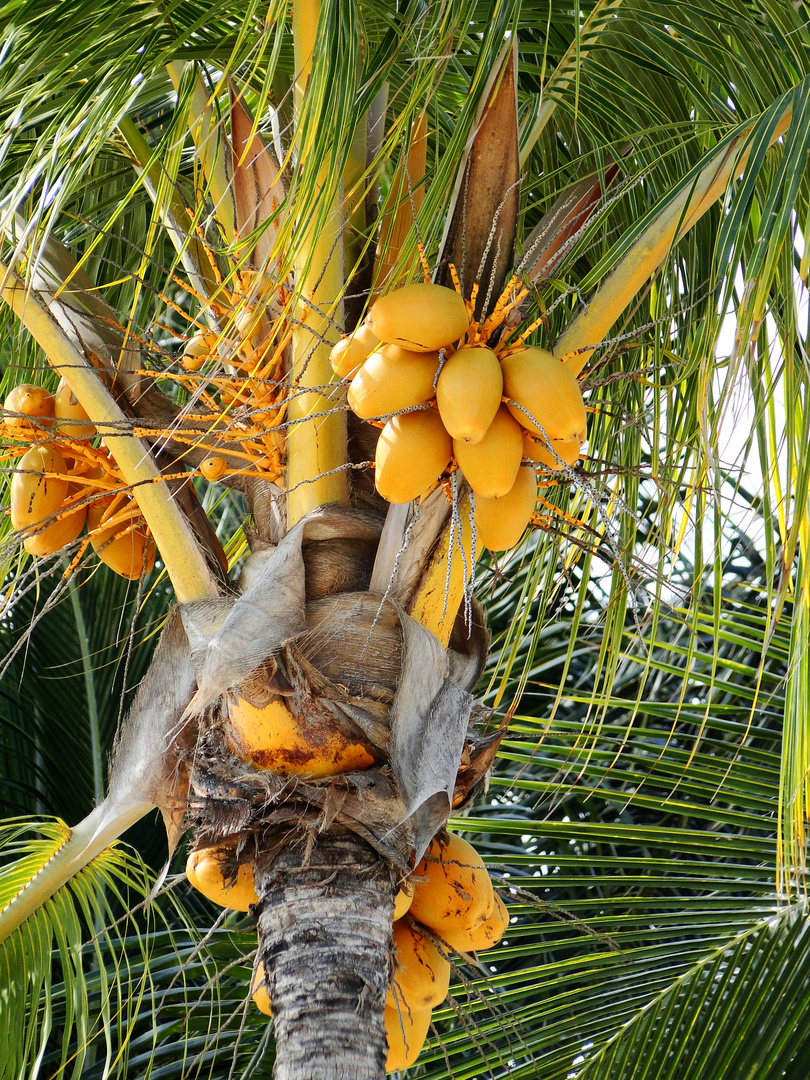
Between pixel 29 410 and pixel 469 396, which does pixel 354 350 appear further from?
pixel 29 410

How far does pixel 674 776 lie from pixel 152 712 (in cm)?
189

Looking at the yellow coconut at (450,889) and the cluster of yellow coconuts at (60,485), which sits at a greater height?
the cluster of yellow coconuts at (60,485)

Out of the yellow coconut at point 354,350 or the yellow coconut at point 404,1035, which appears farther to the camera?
the yellow coconut at point 404,1035

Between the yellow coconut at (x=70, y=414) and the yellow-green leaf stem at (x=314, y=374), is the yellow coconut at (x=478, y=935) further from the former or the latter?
the yellow coconut at (x=70, y=414)

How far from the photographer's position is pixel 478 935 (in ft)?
5.83

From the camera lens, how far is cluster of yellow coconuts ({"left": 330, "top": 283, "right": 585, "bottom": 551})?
1387mm

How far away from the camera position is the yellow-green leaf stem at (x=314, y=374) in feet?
5.63

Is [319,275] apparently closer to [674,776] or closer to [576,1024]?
[576,1024]

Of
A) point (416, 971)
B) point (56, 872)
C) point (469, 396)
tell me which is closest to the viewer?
point (469, 396)

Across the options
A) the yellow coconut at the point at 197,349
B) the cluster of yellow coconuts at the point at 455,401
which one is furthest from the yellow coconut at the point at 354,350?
the yellow coconut at the point at 197,349

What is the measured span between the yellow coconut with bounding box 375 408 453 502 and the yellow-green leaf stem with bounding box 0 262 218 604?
42 cm

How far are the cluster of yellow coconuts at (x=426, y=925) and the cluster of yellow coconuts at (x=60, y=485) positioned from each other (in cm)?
64

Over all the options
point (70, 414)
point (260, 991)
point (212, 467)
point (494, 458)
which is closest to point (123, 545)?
point (70, 414)

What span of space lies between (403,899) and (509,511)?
60cm
